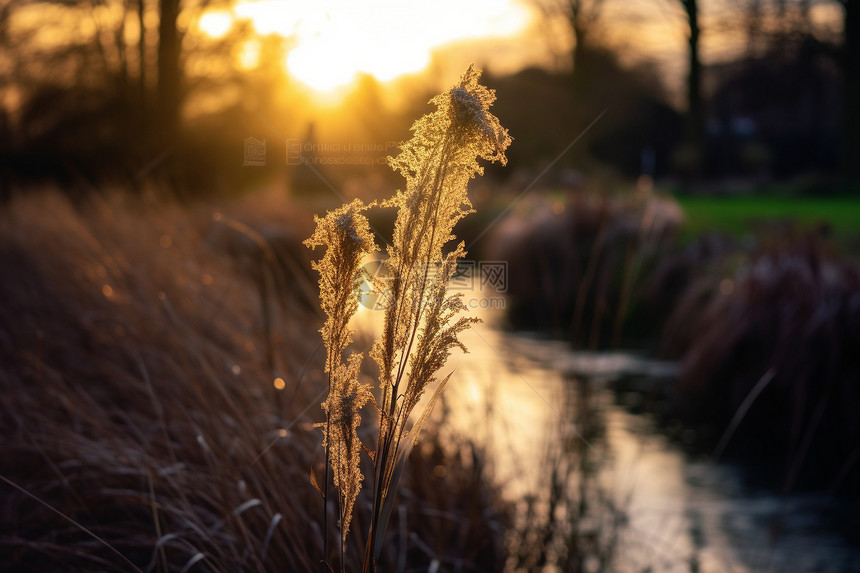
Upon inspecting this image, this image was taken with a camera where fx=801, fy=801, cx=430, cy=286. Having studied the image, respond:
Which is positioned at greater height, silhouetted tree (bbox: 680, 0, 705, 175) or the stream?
silhouetted tree (bbox: 680, 0, 705, 175)

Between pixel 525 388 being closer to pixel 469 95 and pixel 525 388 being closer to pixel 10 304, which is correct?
pixel 10 304

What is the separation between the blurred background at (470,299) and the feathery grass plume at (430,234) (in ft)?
0.32

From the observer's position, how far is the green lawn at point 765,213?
9.79m

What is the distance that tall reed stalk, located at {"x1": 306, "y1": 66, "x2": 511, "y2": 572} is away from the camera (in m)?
0.90

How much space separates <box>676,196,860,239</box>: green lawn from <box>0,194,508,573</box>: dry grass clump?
20.3ft

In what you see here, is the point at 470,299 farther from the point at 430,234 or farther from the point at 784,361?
the point at 784,361

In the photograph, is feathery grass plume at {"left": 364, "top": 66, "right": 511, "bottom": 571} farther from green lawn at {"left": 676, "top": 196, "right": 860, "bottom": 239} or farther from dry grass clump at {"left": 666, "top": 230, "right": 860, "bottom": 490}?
green lawn at {"left": 676, "top": 196, "right": 860, "bottom": 239}

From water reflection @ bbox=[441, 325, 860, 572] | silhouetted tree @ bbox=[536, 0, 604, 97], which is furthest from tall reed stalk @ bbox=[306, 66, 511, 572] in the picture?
silhouetted tree @ bbox=[536, 0, 604, 97]

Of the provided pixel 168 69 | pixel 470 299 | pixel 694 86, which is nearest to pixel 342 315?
pixel 470 299

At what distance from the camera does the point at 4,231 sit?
5.93m

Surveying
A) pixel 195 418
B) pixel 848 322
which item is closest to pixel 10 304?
pixel 195 418

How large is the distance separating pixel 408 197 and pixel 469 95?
14 cm

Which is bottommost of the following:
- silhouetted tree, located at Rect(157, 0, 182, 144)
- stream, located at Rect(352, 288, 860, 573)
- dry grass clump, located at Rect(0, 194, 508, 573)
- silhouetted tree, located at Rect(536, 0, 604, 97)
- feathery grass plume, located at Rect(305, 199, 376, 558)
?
stream, located at Rect(352, 288, 860, 573)

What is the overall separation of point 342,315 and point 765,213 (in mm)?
12808
